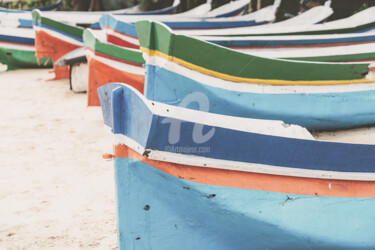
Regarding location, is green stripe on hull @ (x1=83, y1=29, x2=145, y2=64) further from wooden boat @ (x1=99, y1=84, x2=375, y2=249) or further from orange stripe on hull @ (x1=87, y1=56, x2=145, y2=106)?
wooden boat @ (x1=99, y1=84, x2=375, y2=249)

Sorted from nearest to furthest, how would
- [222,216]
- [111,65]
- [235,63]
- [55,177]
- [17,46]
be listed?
1. [222,216]
2. [235,63]
3. [55,177]
4. [111,65]
5. [17,46]

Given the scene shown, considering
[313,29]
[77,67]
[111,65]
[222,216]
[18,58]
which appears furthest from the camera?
[18,58]

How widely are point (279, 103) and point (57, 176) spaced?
2.05m

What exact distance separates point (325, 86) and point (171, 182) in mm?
1771

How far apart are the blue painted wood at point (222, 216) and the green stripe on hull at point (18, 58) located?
805cm

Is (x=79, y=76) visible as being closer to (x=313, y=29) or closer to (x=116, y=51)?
(x=116, y=51)

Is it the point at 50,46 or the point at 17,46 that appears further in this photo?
the point at 17,46

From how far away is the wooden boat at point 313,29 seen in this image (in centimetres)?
538

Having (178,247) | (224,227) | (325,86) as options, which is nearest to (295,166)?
(224,227)

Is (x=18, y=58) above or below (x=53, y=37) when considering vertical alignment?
below

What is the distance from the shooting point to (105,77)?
5578 mm

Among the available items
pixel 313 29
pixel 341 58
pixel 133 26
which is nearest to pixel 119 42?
pixel 133 26

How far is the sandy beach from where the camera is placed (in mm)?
3029

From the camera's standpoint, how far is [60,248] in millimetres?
2848
